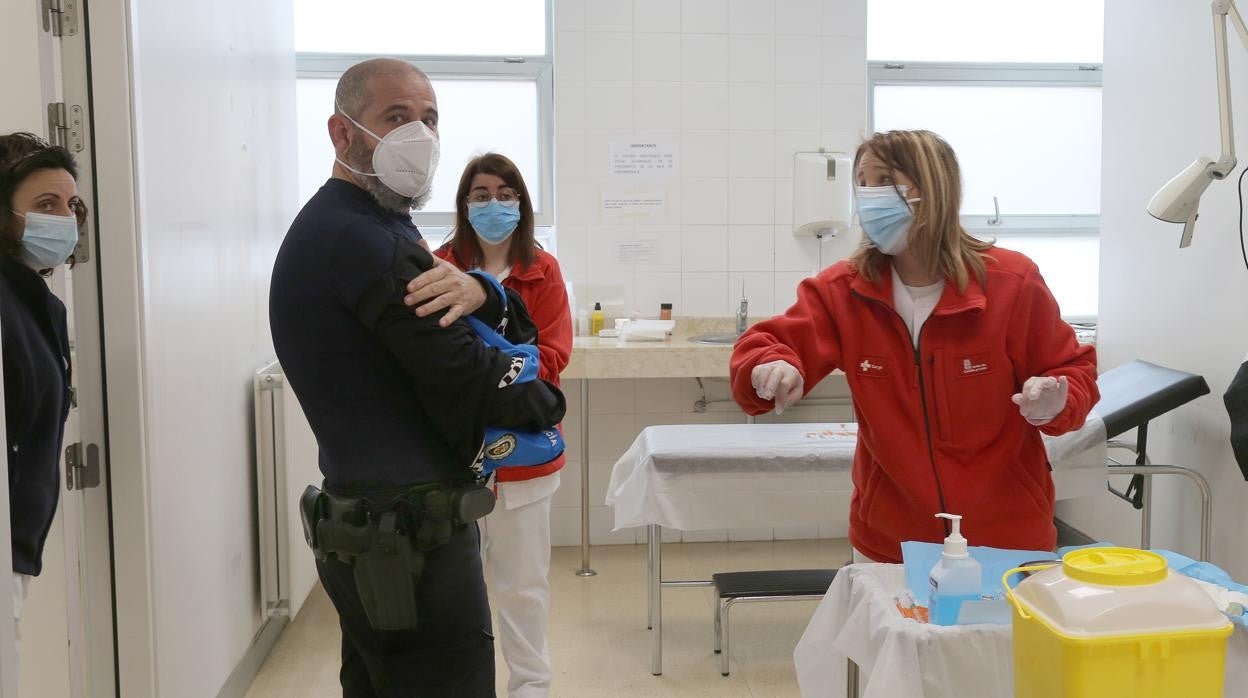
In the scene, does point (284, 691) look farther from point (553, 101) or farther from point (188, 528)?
point (553, 101)

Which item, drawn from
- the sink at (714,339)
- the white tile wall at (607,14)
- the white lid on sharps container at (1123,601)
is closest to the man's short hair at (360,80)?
the white lid on sharps container at (1123,601)

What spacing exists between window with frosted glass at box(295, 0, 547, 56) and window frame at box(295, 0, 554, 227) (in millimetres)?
28

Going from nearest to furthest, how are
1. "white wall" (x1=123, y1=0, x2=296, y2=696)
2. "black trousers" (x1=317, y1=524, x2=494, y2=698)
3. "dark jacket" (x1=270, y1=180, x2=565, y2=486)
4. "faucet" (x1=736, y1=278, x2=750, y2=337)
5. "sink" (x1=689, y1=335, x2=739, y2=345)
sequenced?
1. "dark jacket" (x1=270, y1=180, x2=565, y2=486)
2. "black trousers" (x1=317, y1=524, x2=494, y2=698)
3. "white wall" (x1=123, y1=0, x2=296, y2=696)
4. "sink" (x1=689, y1=335, x2=739, y2=345)
5. "faucet" (x1=736, y1=278, x2=750, y2=337)

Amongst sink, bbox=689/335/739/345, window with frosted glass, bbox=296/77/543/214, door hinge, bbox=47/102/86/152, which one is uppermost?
window with frosted glass, bbox=296/77/543/214

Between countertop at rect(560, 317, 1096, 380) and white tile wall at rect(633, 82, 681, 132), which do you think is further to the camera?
white tile wall at rect(633, 82, 681, 132)

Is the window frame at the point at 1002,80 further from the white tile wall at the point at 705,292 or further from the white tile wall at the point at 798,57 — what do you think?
the white tile wall at the point at 705,292

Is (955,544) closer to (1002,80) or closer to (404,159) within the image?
(404,159)

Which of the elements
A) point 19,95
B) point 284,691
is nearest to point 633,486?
point 284,691

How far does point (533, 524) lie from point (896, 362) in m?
1.07

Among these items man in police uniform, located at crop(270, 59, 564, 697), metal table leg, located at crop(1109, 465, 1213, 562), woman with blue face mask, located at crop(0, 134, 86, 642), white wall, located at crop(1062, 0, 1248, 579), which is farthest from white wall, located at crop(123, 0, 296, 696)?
white wall, located at crop(1062, 0, 1248, 579)

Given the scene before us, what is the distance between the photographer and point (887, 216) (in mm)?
1728

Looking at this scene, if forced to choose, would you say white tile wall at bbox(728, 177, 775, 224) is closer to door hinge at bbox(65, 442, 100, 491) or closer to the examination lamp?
the examination lamp

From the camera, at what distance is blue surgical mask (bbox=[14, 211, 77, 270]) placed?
141 centimetres

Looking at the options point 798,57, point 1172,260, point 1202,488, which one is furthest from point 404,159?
point 798,57
